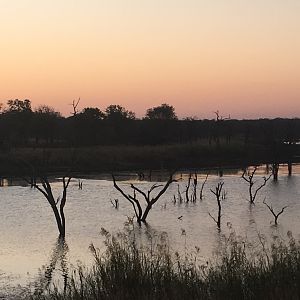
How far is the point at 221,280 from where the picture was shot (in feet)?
37.9

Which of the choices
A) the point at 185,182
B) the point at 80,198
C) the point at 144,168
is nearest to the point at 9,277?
the point at 80,198

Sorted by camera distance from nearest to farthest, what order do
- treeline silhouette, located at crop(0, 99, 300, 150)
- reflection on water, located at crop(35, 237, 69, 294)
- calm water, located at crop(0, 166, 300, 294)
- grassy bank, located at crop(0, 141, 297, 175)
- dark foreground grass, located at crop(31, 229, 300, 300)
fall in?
1. dark foreground grass, located at crop(31, 229, 300, 300)
2. reflection on water, located at crop(35, 237, 69, 294)
3. calm water, located at crop(0, 166, 300, 294)
4. grassy bank, located at crop(0, 141, 297, 175)
5. treeline silhouette, located at crop(0, 99, 300, 150)

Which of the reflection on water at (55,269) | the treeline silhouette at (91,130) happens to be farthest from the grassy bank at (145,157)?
the reflection on water at (55,269)

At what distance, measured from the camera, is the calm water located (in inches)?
916

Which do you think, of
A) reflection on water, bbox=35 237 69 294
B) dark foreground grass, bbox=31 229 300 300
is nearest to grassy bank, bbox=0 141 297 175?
reflection on water, bbox=35 237 69 294

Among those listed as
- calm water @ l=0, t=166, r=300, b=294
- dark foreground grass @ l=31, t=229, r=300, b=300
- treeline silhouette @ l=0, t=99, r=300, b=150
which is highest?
treeline silhouette @ l=0, t=99, r=300, b=150

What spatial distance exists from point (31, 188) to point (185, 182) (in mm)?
15597

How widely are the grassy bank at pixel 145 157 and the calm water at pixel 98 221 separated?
17.4 meters

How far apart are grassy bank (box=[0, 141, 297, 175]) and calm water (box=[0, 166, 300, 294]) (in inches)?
687

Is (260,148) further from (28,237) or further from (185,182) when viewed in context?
(28,237)

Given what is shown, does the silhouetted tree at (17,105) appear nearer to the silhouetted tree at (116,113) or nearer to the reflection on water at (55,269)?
the silhouetted tree at (116,113)

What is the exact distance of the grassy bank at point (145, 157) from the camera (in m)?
73.0

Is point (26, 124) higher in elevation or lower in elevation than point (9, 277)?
higher

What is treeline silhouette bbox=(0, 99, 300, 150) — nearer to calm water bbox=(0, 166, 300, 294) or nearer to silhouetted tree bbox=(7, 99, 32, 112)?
silhouetted tree bbox=(7, 99, 32, 112)
